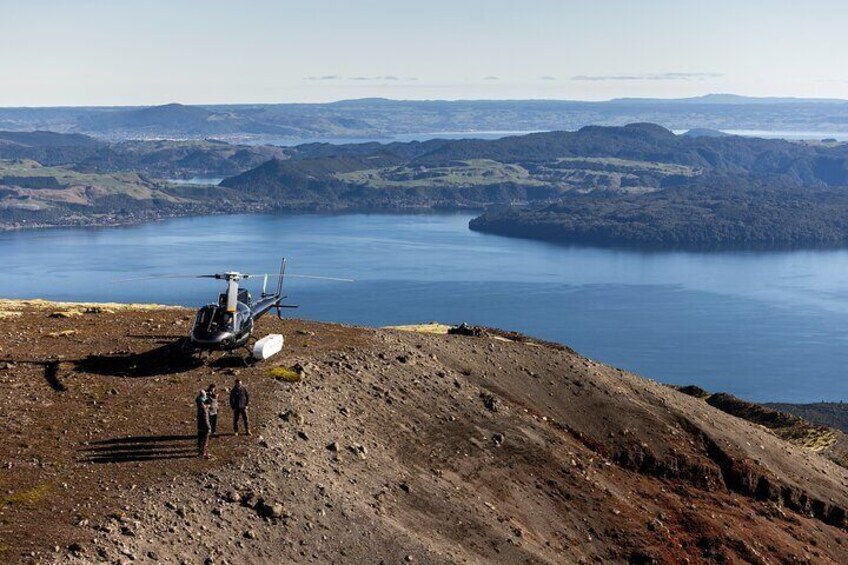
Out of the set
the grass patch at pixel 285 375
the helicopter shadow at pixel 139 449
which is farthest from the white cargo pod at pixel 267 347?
the helicopter shadow at pixel 139 449

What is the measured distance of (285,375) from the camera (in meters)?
31.9

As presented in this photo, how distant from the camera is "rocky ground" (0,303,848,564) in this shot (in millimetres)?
22875

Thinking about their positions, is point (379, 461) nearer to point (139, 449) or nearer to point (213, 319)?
point (139, 449)

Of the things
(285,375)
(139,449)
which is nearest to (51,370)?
(285,375)

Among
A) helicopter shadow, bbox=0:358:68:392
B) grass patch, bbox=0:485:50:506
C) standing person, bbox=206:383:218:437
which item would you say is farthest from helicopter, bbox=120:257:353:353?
grass patch, bbox=0:485:50:506

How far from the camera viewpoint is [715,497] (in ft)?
117

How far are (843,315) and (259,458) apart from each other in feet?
564

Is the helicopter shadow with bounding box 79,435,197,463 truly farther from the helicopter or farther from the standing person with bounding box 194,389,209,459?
the helicopter

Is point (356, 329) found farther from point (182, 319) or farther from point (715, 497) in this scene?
point (715, 497)

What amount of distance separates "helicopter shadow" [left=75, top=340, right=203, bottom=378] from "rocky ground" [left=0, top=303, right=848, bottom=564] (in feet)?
0.38

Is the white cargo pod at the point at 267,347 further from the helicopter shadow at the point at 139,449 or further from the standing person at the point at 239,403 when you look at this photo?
the helicopter shadow at the point at 139,449

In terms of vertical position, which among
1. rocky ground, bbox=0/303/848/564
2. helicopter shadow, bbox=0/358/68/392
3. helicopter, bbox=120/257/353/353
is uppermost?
helicopter, bbox=120/257/353/353

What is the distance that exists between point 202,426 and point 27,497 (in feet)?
15.4

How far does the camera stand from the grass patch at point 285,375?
3172cm
